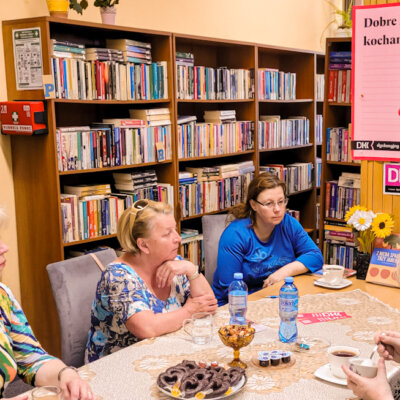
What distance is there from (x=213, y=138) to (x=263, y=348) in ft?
8.75

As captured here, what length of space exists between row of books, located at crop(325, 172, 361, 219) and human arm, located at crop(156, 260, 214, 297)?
98.5 inches

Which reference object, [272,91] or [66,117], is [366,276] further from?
[272,91]

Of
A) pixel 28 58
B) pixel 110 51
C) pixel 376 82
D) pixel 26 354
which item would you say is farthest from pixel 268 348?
pixel 110 51

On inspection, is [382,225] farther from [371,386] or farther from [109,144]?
[109,144]

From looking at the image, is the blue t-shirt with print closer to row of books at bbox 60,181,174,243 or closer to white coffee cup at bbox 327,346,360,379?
row of books at bbox 60,181,174,243

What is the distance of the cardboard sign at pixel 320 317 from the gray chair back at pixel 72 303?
86 centimetres

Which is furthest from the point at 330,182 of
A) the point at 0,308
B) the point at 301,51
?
the point at 0,308

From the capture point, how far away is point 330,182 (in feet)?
15.4

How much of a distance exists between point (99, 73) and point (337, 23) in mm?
3775

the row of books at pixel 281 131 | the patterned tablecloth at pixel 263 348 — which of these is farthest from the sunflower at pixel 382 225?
the row of books at pixel 281 131

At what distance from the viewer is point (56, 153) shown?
3201mm

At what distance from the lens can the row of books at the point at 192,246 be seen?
13.7ft

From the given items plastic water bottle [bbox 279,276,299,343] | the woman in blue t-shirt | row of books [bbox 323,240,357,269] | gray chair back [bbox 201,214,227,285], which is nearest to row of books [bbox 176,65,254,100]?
gray chair back [bbox 201,214,227,285]

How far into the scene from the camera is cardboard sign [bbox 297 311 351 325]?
7.22 ft
